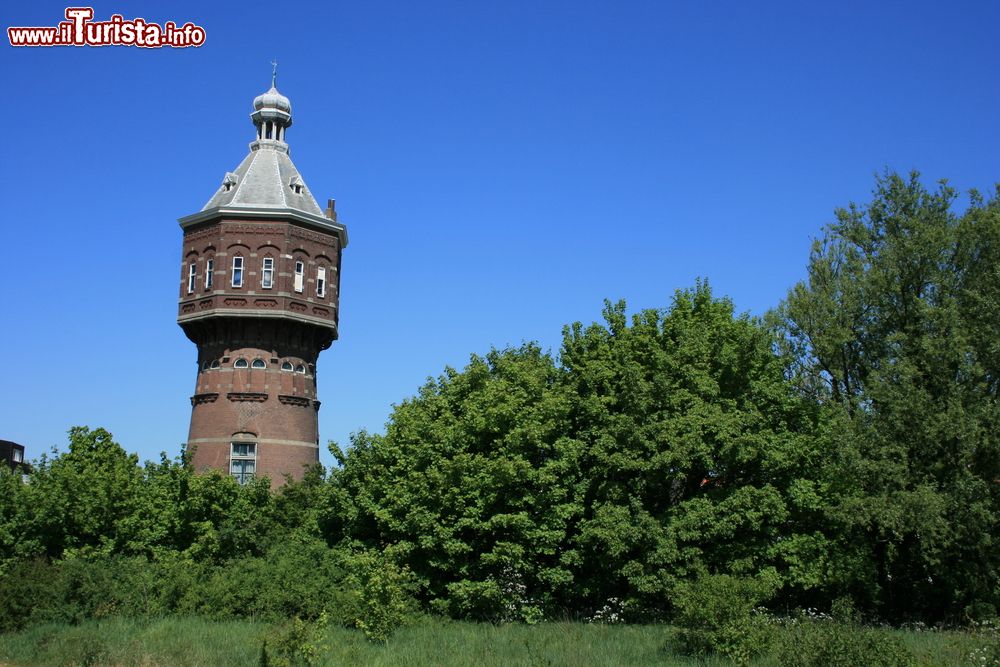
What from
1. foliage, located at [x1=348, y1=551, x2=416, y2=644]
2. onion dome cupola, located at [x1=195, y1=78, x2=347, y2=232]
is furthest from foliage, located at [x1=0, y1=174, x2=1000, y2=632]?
onion dome cupola, located at [x1=195, y1=78, x2=347, y2=232]

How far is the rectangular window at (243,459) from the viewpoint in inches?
1704

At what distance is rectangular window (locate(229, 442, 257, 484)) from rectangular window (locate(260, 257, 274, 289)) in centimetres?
729

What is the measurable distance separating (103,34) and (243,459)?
22022 millimetres

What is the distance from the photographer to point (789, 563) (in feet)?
95.8

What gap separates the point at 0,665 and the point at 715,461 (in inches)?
802

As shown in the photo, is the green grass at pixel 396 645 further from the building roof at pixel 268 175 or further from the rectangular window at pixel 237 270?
the building roof at pixel 268 175

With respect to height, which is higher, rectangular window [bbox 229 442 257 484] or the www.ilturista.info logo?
the www.ilturista.info logo

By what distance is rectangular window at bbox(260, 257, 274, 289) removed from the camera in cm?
4472

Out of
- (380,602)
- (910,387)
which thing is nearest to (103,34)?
(380,602)

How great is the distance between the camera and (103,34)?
1036 inches

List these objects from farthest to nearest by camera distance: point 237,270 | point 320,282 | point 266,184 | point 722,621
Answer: point 266,184
point 320,282
point 237,270
point 722,621

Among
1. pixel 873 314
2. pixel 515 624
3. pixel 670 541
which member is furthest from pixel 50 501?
pixel 873 314

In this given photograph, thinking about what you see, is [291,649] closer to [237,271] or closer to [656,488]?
[656,488]

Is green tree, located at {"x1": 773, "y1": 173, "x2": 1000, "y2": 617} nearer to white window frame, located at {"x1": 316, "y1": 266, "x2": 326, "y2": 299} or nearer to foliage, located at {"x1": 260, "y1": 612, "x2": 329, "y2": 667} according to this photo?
foliage, located at {"x1": 260, "y1": 612, "x2": 329, "y2": 667}
